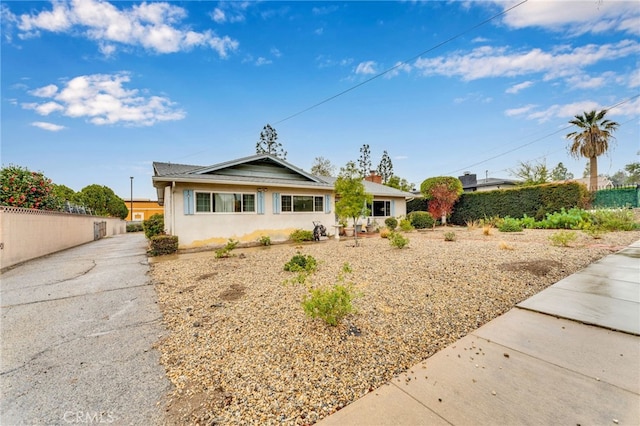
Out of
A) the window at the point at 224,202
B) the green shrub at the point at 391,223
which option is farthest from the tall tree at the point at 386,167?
the window at the point at 224,202

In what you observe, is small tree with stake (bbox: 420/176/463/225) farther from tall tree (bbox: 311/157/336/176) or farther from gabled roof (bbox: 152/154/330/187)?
tall tree (bbox: 311/157/336/176)

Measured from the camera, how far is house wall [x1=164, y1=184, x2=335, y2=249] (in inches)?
375

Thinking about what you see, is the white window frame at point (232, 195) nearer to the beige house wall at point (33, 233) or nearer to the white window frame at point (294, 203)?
the white window frame at point (294, 203)

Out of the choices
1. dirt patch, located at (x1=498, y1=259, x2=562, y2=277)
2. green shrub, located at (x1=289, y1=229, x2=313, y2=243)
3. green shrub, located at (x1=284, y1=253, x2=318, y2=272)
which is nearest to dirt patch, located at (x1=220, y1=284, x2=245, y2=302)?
green shrub, located at (x1=284, y1=253, x2=318, y2=272)

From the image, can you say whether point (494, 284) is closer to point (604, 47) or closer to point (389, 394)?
point (389, 394)

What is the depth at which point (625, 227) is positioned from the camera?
10531 mm

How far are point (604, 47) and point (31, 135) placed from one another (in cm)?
2387

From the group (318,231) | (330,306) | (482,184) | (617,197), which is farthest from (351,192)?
(482,184)

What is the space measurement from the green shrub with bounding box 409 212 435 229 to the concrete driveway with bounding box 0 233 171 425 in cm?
1475

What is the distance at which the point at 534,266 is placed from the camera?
5.44 metres

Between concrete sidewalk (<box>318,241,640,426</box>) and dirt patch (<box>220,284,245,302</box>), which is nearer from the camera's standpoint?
concrete sidewalk (<box>318,241,640,426</box>)

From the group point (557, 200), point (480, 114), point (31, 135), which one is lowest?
point (557, 200)

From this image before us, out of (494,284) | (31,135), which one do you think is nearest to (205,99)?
(31,135)

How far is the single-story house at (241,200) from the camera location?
378 inches
